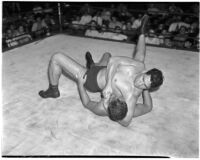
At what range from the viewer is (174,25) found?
5176 mm

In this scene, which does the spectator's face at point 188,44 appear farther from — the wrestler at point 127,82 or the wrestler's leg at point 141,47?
the wrestler at point 127,82

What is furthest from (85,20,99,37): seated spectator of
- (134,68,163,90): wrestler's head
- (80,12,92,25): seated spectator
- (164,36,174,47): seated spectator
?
(134,68,163,90): wrestler's head

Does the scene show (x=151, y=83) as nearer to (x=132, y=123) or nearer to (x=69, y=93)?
(x=132, y=123)

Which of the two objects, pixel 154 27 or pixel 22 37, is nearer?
pixel 22 37

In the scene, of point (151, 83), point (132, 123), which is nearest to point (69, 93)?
point (132, 123)

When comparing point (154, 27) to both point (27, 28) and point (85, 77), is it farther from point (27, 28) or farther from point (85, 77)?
point (85, 77)

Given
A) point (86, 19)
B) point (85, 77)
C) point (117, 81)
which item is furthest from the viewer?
point (86, 19)

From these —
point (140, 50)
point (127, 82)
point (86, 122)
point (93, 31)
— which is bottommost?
point (86, 122)

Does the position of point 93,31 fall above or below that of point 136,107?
above

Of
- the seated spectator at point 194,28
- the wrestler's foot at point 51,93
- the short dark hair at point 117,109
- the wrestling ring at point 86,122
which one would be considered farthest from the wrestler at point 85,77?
the seated spectator at point 194,28

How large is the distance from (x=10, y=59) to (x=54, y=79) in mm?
1541

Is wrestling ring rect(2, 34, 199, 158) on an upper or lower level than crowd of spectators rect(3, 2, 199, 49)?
lower

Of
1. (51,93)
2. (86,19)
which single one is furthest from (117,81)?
(86,19)

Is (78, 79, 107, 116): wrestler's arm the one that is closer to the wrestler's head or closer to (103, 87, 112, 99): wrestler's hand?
(103, 87, 112, 99): wrestler's hand
